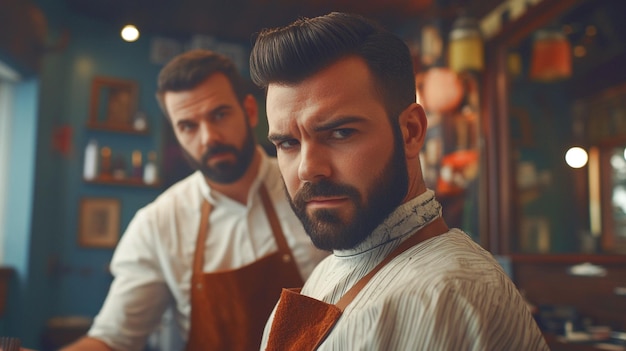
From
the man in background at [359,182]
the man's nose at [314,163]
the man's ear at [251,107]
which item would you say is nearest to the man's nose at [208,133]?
the man's ear at [251,107]

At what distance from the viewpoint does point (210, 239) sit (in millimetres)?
1592

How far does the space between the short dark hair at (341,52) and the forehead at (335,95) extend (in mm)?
12

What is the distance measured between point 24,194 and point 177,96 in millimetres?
3421

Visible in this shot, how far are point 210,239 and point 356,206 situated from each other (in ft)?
2.63

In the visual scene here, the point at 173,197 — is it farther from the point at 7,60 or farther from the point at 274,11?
the point at 7,60

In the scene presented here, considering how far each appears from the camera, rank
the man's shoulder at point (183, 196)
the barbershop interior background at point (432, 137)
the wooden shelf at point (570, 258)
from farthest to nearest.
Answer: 1. the barbershop interior background at point (432, 137)
2. the wooden shelf at point (570, 258)
3. the man's shoulder at point (183, 196)

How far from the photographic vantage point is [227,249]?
157 centimetres

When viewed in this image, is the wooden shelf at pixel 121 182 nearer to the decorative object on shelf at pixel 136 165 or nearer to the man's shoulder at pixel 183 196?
the decorative object on shelf at pixel 136 165

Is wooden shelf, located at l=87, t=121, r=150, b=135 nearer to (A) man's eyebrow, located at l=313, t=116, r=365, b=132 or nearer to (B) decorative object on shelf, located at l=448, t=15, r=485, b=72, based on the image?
(B) decorative object on shelf, located at l=448, t=15, r=485, b=72

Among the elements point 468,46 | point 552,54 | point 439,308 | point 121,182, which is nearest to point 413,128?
point 439,308

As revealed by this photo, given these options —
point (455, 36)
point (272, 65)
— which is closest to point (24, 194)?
point (455, 36)

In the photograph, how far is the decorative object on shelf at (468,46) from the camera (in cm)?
367

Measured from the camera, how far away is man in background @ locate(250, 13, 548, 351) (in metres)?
0.81

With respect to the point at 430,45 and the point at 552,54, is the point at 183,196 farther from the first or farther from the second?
the point at 430,45
